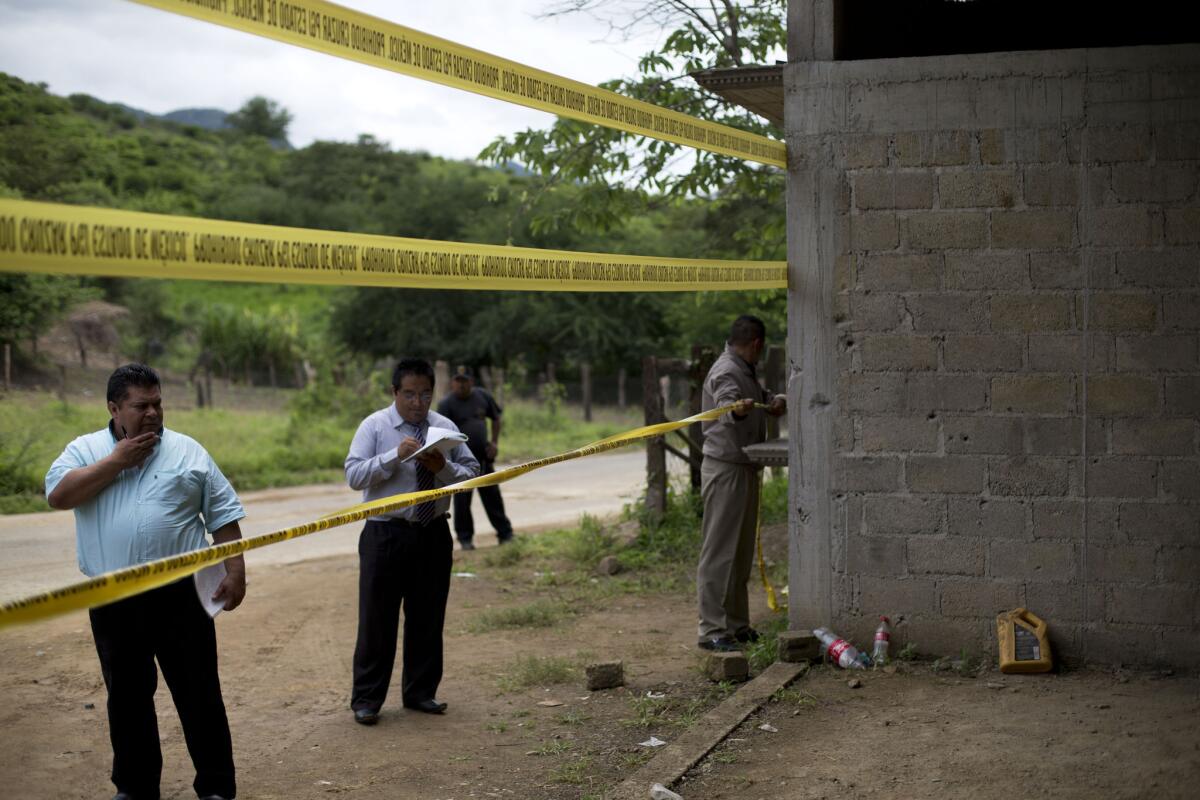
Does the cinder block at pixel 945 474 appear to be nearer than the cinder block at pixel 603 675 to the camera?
Yes

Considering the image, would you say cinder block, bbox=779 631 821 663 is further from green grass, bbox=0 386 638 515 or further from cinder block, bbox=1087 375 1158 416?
green grass, bbox=0 386 638 515

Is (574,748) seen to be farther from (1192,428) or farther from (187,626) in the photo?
(1192,428)

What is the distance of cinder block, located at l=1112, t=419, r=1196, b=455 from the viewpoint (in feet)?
19.5

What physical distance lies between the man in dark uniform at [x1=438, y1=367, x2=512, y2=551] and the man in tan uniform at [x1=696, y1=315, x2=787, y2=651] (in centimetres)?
416

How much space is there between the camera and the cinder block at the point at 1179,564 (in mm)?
5965

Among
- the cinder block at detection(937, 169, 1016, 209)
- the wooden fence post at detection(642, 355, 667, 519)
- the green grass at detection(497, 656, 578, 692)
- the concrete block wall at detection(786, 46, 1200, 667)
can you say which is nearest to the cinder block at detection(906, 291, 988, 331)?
the concrete block wall at detection(786, 46, 1200, 667)

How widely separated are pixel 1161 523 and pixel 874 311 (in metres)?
1.75

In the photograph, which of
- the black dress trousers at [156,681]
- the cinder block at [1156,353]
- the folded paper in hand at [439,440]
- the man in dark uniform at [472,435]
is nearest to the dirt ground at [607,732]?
the black dress trousers at [156,681]

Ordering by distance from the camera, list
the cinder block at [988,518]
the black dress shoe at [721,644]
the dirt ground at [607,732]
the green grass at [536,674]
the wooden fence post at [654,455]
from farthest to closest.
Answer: the wooden fence post at [654,455], the black dress shoe at [721,644], the green grass at [536,674], the cinder block at [988,518], the dirt ground at [607,732]

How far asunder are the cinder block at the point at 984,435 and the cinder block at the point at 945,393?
0.07 m

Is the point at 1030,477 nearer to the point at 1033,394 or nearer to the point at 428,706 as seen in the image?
the point at 1033,394

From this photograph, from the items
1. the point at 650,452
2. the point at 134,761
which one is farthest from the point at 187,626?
the point at 650,452

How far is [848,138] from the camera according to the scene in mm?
6379

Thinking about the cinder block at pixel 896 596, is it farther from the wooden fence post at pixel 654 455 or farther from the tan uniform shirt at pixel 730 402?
the wooden fence post at pixel 654 455
